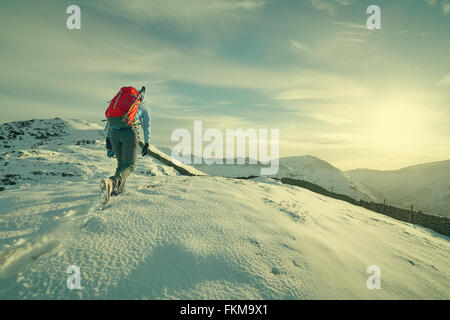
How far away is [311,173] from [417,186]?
3770 centimetres

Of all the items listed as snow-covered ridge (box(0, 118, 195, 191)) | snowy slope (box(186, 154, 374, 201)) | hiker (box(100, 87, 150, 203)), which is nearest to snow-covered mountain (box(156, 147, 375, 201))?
snowy slope (box(186, 154, 374, 201))

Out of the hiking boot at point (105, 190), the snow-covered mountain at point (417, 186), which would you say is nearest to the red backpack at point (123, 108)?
the hiking boot at point (105, 190)

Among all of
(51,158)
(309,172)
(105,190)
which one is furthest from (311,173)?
(105,190)

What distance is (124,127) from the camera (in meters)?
3.40

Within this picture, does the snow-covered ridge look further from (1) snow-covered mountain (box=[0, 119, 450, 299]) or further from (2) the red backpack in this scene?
(1) snow-covered mountain (box=[0, 119, 450, 299])

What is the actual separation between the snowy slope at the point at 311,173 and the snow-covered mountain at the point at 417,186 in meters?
10.6

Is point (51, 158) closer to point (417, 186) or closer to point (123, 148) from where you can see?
point (123, 148)

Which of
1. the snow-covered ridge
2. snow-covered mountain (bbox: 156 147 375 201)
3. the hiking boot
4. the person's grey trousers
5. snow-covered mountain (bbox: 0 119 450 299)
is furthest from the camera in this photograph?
snow-covered mountain (bbox: 156 147 375 201)

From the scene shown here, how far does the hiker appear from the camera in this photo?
3.22m

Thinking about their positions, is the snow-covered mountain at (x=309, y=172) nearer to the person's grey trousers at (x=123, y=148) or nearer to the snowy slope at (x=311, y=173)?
the snowy slope at (x=311, y=173)

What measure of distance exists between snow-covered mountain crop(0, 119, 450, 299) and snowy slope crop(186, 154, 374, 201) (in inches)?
1924

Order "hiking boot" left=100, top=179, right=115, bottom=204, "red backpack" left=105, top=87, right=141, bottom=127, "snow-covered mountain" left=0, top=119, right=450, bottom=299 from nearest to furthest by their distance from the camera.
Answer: "snow-covered mountain" left=0, top=119, right=450, bottom=299 → "hiking boot" left=100, top=179, right=115, bottom=204 → "red backpack" left=105, top=87, right=141, bottom=127
